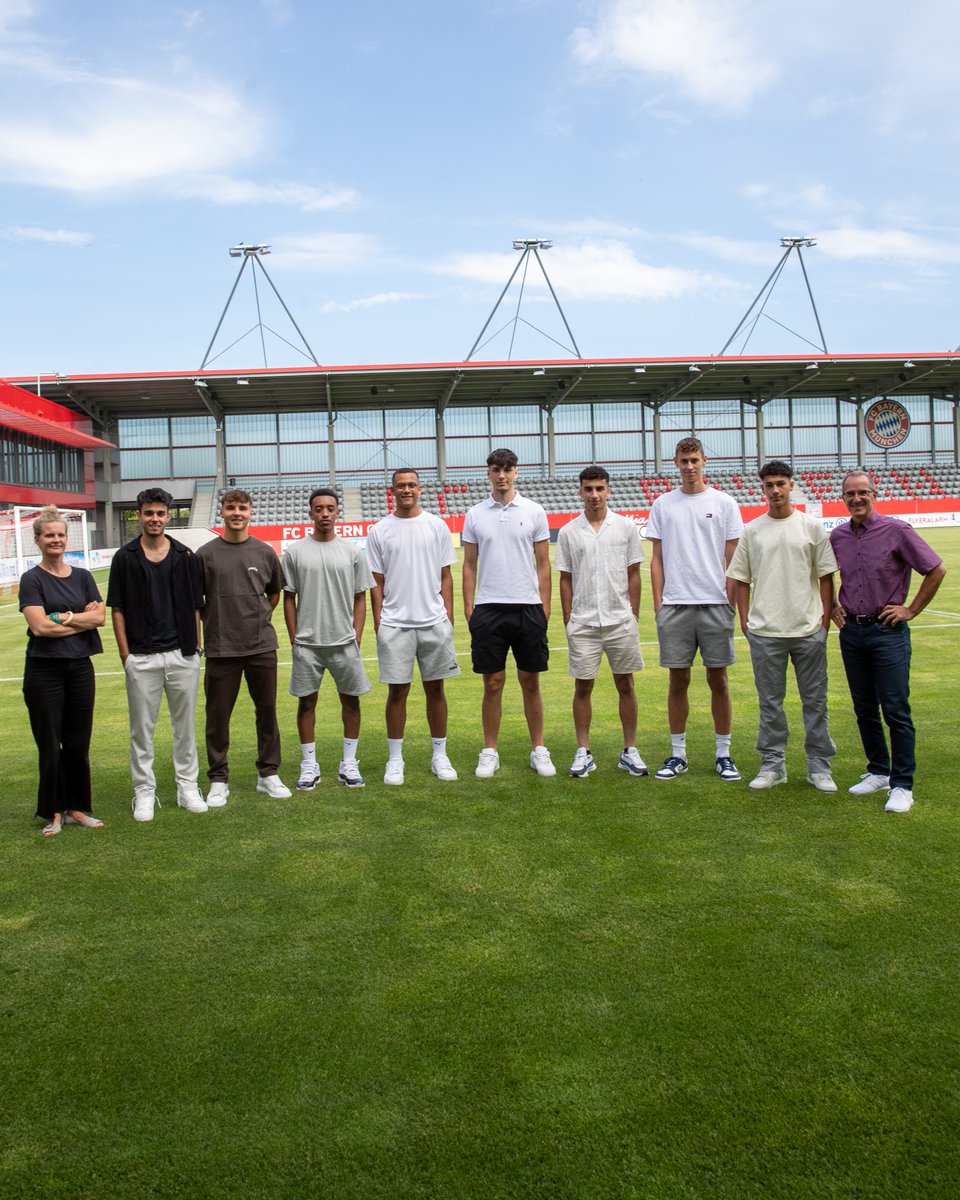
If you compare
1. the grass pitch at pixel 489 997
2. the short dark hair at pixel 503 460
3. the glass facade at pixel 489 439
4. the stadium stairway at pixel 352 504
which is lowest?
the grass pitch at pixel 489 997

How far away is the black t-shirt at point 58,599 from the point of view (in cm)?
496

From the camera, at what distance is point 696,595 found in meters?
5.76

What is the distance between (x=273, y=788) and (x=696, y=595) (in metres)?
2.72

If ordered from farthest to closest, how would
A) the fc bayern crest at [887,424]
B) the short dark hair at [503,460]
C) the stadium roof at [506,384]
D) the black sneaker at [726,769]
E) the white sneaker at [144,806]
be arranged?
the fc bayern crest at [887,424] < the stadium roof at [506,384] < the short dark hair at [503,460] < the black sneaker at [726,769] < the white sneaker at [144,806]

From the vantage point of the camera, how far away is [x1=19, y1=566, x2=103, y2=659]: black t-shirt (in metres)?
4.96

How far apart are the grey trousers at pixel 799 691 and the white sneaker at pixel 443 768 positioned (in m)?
1.81

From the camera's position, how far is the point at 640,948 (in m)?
3.45

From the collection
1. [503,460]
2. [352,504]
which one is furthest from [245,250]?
[503,460]

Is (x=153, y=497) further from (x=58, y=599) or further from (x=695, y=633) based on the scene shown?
(x=695, y=633)

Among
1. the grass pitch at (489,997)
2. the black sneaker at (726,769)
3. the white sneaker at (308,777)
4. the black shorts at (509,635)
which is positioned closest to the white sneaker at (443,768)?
the grass pitch at (489,997)

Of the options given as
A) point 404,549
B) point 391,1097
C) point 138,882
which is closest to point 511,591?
point 404,549

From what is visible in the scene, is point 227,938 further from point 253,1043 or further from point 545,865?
point 545,865

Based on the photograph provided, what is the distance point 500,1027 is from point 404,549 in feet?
10.8

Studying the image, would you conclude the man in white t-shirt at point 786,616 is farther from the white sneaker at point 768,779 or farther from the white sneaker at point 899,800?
the white sneaker at point 899,800
